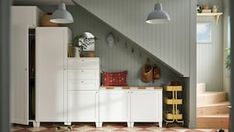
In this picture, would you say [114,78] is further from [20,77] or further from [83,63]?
[20,77]

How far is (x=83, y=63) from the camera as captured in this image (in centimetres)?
580

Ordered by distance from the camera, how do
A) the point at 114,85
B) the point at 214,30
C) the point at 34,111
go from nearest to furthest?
the point at 34,111
the point at 114,85
the point at 214,30

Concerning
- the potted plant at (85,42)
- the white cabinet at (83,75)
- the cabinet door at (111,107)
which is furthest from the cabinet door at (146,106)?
the potted plant at (85,42)

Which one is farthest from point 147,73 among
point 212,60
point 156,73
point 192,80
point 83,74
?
point 212,60

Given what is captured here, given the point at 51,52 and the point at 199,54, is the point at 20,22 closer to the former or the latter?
the point at 51,52

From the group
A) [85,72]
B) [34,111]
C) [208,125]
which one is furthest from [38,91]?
[208,125]

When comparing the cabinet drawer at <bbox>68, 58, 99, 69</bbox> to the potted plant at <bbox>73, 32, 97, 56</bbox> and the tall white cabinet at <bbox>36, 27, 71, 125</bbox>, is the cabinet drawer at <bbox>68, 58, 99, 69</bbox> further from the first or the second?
the potted plant at <bbox>73, 32, 97, 56</bbox>

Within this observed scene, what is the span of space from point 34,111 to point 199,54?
3921 millimetres

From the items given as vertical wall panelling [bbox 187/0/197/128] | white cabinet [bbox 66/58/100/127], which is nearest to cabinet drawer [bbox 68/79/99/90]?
white cabinet [bbox 66/58/100/127]

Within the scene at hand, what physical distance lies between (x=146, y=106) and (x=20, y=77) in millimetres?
2467

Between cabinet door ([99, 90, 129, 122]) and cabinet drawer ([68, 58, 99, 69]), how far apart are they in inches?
20.9

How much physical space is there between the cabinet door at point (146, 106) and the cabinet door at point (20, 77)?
6.65 ft

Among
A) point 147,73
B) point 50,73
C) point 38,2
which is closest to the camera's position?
point 50,73

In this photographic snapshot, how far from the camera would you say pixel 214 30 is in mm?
7023
